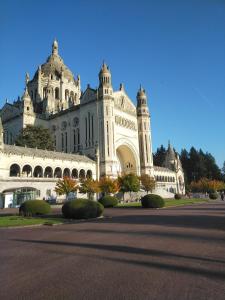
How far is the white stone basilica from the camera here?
55.6m

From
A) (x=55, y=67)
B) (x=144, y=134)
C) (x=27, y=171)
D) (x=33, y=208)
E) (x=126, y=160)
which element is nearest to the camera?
(x=33, y=208)

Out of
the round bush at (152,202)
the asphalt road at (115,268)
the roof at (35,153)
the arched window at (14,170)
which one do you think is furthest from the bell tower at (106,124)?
the asphalt road at (115,268)

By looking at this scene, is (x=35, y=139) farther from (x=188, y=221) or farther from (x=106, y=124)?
(x=188, y=221)

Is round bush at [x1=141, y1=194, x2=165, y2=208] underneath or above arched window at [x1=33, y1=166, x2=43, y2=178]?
underneath

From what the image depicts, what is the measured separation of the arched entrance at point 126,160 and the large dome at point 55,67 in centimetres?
3431

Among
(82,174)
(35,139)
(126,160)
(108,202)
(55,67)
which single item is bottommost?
(108,202)

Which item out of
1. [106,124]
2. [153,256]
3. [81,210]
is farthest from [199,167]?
[153,256]

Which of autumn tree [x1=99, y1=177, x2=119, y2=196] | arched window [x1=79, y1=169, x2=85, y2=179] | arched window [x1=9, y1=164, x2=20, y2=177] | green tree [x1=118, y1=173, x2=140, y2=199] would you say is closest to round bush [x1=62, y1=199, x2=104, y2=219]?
autumn tree [x1=99, y1=177, x2=119, y2=196]

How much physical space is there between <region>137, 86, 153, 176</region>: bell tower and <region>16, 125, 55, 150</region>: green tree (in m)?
28.1

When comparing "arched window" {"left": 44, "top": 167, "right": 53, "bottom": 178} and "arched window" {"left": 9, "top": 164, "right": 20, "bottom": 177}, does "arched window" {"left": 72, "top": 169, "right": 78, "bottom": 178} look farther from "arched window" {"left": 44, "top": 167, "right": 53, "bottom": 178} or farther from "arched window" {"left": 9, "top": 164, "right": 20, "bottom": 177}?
"arched window" {"left": 9, "top": 164, "right": 20, "bottom": 177}

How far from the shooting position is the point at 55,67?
97.4m

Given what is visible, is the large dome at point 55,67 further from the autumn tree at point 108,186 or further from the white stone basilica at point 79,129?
the autumn tree at point 108,186

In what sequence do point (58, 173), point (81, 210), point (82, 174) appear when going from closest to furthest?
point (81, 210) → point (58, 173) → point (82, 174)

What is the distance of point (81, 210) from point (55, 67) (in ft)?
270
